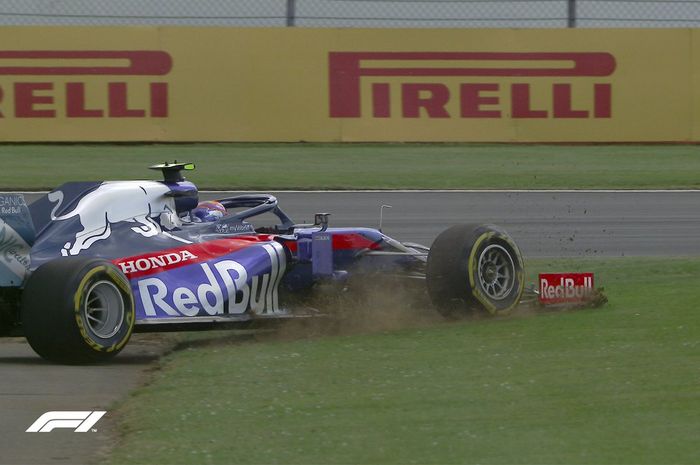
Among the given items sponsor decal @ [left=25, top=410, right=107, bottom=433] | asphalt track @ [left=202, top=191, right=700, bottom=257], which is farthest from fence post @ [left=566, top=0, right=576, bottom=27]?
sponsor decal @ [left=25, top=410, right=107, bottom=433]

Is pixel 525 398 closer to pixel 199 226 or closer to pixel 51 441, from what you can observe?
pixel 51 441

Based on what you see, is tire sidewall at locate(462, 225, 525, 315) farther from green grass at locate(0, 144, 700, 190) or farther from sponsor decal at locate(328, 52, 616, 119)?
sponsor decal at locate(328, 52, 616, 119)

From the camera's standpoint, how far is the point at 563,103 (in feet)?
70.1

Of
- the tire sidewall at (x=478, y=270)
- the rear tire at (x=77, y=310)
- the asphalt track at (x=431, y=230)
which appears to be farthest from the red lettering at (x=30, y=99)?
the rear tire at (x=77, y=310)

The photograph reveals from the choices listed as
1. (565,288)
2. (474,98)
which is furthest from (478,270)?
(474,98)

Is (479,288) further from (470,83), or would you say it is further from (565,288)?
(470,83)

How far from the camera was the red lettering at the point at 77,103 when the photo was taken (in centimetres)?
2072

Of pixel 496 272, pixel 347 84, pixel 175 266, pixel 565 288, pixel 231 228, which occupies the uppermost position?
pixel 347 84

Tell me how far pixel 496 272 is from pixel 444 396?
A: 303 cm

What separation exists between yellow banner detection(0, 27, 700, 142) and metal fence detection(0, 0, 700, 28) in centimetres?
27

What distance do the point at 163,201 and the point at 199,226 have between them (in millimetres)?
301

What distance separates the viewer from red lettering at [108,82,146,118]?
20672 millimetres

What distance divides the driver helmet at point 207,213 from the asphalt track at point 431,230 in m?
0.94

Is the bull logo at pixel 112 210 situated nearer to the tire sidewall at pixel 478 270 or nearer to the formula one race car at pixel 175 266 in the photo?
the formula one race car at pixel 175 266
